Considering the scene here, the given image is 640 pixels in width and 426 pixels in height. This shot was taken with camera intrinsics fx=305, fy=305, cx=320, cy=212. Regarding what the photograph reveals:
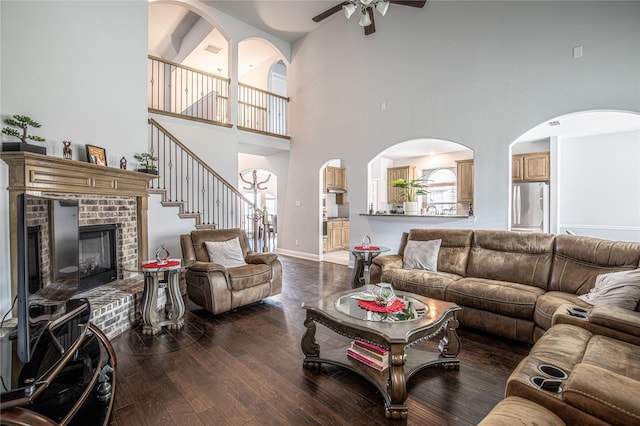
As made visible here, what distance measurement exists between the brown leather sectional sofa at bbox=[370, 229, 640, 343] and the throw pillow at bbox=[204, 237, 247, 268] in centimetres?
179

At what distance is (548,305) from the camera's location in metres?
2.56

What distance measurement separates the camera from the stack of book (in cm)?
219

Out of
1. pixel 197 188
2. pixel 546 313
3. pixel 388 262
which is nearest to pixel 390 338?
pixel 546 313

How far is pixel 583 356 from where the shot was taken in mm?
1673

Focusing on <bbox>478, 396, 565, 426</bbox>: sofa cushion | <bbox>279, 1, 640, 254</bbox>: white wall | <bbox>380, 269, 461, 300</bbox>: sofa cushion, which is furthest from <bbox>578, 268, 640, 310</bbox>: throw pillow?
<bbox>279, 1, 640, 254</bbox>: white wall

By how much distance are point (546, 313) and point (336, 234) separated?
6.34m

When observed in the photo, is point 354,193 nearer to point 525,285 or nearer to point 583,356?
point 525,285

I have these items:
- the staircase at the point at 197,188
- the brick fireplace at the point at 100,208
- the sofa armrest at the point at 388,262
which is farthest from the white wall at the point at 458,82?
the brick fireplace at the point at 100,208

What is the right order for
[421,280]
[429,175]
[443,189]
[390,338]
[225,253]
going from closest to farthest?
[390,338], [421,280], [225,253], [443,189], [429,175]

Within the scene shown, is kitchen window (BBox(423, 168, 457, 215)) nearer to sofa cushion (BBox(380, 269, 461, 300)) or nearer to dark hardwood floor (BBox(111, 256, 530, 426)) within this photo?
sofa cushion (BBox(380, 269, 461, 300))

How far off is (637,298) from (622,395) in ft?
5.47

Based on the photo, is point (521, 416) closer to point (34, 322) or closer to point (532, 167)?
point (34, 322)

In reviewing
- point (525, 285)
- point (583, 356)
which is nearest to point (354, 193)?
point (525, 285)

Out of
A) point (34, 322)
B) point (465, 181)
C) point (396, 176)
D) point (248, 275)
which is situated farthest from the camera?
point (396, 176)
